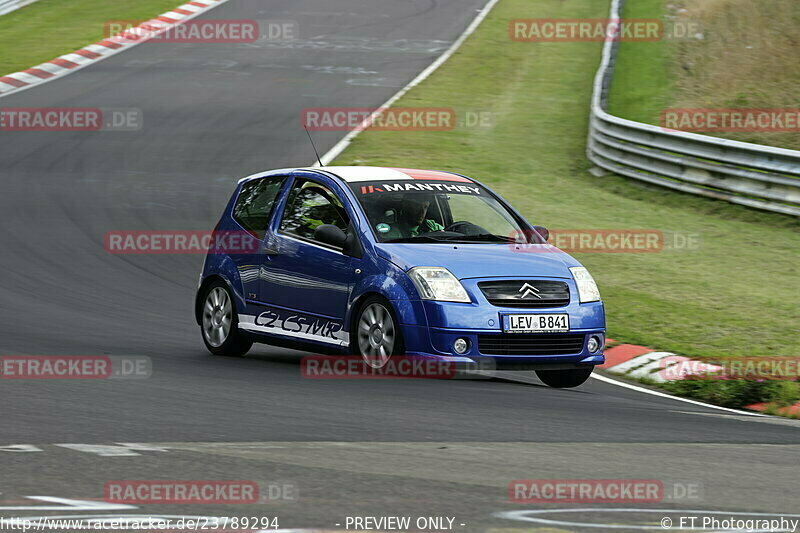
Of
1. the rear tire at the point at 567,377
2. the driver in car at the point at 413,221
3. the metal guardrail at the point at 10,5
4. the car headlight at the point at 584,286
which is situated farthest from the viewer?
the metal guardrail at the point at 10,5

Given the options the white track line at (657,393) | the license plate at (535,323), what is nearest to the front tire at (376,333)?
the license plate at (535,323)

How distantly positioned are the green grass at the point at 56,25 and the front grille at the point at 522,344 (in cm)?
2342

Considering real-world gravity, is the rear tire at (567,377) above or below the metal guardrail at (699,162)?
above

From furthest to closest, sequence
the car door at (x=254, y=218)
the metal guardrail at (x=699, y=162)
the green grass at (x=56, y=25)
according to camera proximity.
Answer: the green grass at (x=56, y=25), the metal guardrail at (x=699, y=162), the car door at (x=254, y=218)

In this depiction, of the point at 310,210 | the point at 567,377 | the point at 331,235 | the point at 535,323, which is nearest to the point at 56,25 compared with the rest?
the point at 310,210

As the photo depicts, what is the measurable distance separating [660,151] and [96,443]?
670 inches

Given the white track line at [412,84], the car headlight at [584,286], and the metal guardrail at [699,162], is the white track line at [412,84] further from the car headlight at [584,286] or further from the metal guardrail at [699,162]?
the car headlight at [584,286]

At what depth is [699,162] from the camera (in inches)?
850

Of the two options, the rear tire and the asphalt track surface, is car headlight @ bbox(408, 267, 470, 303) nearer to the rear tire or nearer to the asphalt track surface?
the asphalt track surface

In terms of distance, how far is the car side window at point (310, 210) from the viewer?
35.4 ft

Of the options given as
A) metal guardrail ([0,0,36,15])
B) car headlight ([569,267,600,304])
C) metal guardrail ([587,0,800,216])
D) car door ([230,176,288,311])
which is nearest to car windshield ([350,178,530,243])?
car headlight ([569,267,600,304])

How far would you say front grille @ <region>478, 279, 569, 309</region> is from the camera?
973cm

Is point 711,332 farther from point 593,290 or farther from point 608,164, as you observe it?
point 608,164

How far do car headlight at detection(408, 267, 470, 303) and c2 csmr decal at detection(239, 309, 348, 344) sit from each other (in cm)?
87
